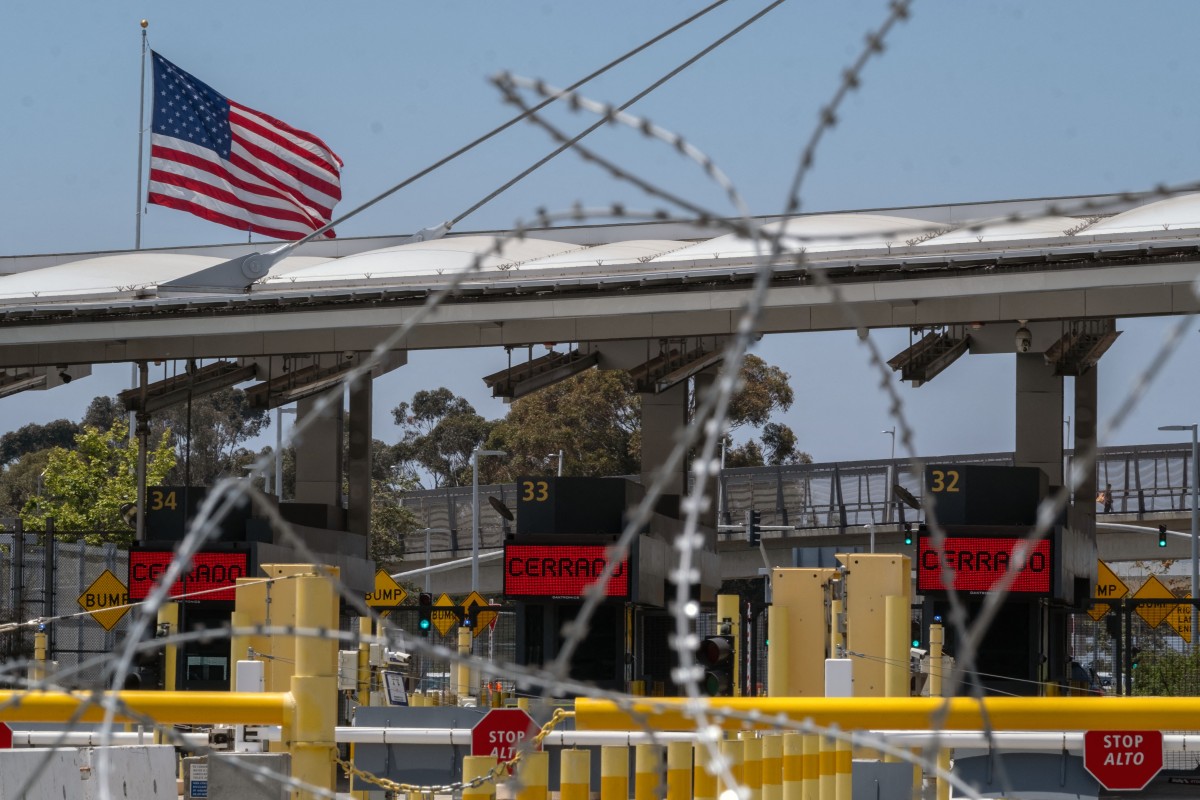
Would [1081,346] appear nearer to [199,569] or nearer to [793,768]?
[199,569]

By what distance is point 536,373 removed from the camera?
98.5 ft

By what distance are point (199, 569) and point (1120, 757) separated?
59.9 feet

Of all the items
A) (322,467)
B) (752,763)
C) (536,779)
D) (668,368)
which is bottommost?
(752,763)

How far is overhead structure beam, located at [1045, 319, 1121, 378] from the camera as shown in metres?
26.9

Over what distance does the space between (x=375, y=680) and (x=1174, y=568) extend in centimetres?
3851

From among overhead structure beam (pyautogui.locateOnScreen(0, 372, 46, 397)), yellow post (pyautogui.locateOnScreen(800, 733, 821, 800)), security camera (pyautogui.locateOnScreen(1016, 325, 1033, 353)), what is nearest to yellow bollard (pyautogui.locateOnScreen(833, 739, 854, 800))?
yellow post (pyautogui.locateOnScreen(800, 733, 821, 800))

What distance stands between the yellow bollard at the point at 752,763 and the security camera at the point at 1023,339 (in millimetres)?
18319

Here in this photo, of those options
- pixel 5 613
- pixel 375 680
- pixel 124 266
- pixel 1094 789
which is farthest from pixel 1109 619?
pixel 5 613

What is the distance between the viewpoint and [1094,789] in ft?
35.7

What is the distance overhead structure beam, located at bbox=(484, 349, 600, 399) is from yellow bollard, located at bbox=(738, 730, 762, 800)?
19897 millimetres

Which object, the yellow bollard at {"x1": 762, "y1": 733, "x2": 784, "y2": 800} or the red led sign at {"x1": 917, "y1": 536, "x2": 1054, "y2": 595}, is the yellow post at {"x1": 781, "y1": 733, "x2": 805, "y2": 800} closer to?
the yellow bollard at {"x1": 762, "y1": 733, "x2": 784, "y2": 800}

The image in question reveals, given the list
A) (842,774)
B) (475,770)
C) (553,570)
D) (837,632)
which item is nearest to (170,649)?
(553,570)

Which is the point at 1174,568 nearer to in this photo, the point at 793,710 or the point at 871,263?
the point at 871,263

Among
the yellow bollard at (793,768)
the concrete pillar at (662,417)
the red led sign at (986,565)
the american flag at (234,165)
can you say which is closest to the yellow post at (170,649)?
the american flag at (234,165)
